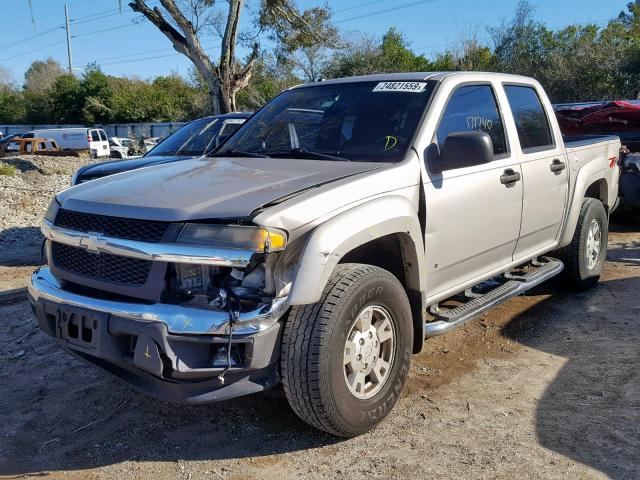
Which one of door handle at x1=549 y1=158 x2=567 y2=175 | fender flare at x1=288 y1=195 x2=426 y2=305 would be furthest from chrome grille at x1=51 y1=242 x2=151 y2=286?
door handle at x1=549 y1=158 x2=567 y2=175

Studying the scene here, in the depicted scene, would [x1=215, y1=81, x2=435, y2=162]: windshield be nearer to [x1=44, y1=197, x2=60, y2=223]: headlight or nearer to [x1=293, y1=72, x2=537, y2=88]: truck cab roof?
[x1=293, y1=72, x2=537, y2=88]: truck cab roof

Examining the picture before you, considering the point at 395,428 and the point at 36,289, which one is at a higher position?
the point at 36,289

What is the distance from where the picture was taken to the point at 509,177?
4.34 metres

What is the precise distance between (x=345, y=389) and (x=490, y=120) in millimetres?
2369

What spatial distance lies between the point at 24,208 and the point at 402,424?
919cm

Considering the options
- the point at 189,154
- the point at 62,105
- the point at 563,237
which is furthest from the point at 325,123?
the point at 62,105

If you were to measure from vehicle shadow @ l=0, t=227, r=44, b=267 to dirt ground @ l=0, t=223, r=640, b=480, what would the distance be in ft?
11.5

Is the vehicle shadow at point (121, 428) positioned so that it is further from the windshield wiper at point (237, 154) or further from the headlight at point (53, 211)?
the windshield wiper at point (237, 154)

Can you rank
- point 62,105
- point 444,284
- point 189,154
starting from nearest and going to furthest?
point 444,284, point 189,154, point 62,105

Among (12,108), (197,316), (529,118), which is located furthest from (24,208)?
(12,108)

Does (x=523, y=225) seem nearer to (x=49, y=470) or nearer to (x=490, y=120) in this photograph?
(x=490, y=120)

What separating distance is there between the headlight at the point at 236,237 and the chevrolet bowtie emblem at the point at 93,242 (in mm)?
465

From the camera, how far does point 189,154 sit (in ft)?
25.5

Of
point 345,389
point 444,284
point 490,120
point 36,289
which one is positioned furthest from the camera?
point 490,120
